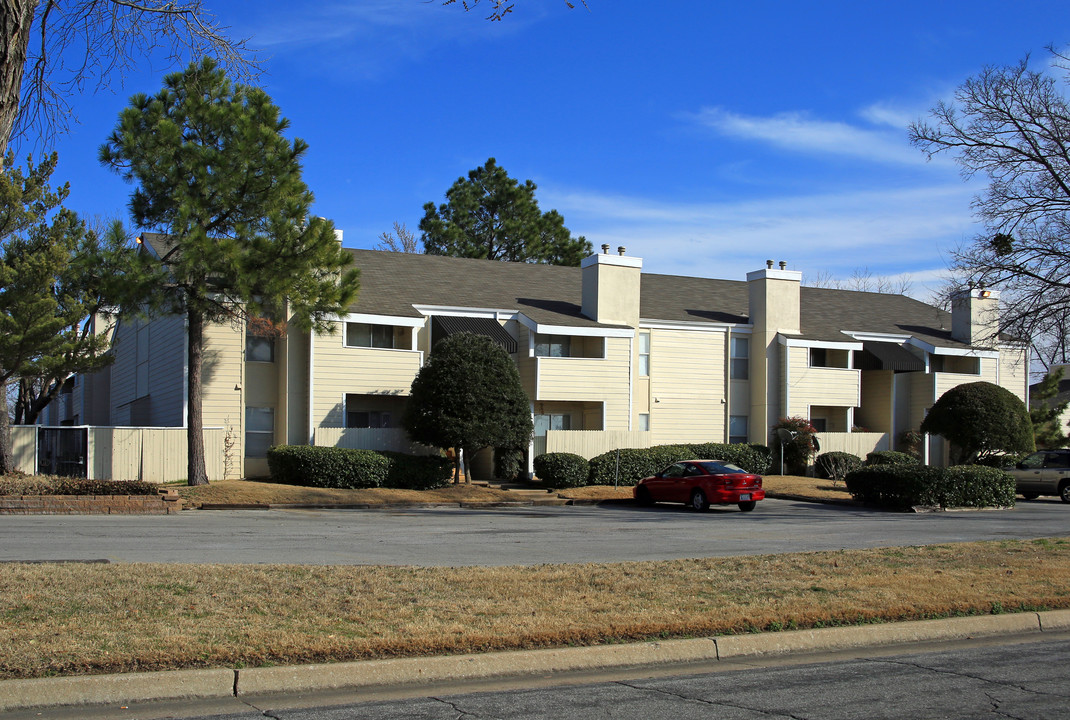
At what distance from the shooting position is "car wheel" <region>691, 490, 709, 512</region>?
82.4ft

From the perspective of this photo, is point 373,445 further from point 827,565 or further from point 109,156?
point 827,565

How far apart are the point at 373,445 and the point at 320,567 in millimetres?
18254

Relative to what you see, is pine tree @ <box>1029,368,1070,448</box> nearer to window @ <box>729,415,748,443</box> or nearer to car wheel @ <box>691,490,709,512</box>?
window @ <box>729,415,748,443</box>

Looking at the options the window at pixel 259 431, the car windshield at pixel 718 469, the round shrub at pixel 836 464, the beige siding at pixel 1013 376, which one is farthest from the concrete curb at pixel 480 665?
the beige siding at pixel 1013 376

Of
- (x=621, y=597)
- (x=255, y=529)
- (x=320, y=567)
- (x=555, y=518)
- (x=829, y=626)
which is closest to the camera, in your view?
(x=829, y=626)

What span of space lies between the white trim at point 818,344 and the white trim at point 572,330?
6764 mm

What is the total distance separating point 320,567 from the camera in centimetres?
1148

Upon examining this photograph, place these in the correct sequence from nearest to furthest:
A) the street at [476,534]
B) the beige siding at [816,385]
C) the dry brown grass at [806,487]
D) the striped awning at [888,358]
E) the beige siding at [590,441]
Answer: the street at [476,534], the dry brown grass at [806,487], the beige siding at [590,441], the beige siding at [816,385], the striped awning at [888,358]

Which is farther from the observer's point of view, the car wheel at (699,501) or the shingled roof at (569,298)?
the shingled roof at (569,298)

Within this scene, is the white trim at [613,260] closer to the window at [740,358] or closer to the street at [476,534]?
the window at [740,358]

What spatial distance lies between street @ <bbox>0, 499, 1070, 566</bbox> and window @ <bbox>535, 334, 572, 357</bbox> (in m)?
9.21

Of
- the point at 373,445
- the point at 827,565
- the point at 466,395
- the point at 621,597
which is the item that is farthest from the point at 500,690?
the point at 373,445

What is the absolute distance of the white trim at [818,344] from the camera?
36.2 meters

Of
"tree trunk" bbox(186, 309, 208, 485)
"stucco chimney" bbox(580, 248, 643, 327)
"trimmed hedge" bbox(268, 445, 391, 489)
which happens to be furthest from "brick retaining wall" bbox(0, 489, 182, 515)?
"stucco chimney" bbox(580, 248, 643, 327)
